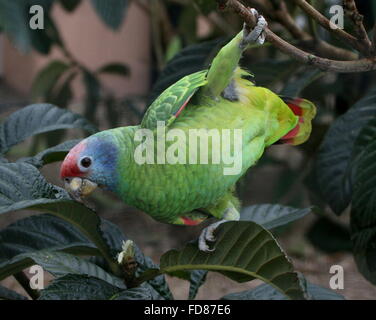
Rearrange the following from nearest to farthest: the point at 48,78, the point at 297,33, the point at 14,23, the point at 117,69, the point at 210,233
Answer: the point at 210,233
the point at 297,33
the point at 14,23
the point at 48,78
the point at 117,69

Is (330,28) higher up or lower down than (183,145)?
higher up

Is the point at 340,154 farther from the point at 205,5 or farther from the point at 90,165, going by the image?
the point at 90,165

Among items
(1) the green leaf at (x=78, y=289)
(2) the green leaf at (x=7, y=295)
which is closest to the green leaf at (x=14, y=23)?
(2) the green leaf at (x=7, y=295)

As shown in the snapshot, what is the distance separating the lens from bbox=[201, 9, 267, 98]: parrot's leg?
1.97 feet

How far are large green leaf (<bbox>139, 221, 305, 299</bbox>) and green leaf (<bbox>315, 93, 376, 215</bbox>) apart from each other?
359mm

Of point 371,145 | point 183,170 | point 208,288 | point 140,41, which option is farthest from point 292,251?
point 140,41

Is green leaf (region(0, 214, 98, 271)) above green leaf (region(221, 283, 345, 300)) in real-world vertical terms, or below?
above

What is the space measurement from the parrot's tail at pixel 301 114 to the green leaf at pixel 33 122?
319 mm

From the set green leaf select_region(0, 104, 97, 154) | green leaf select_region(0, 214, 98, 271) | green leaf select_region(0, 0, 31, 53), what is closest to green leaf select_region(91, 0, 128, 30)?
green leaf select_region(0, 0, 31, 53)

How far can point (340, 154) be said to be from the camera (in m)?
1.07

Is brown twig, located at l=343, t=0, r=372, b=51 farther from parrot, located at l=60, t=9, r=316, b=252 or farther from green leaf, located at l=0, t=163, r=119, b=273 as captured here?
green leaf, located at l=0, t=163, r=119, b=273

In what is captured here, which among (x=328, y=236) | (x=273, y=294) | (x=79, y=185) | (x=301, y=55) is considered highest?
(x=301, y=55)

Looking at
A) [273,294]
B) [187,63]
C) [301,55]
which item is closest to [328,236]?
[187,63]

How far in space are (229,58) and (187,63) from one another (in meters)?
0.52
